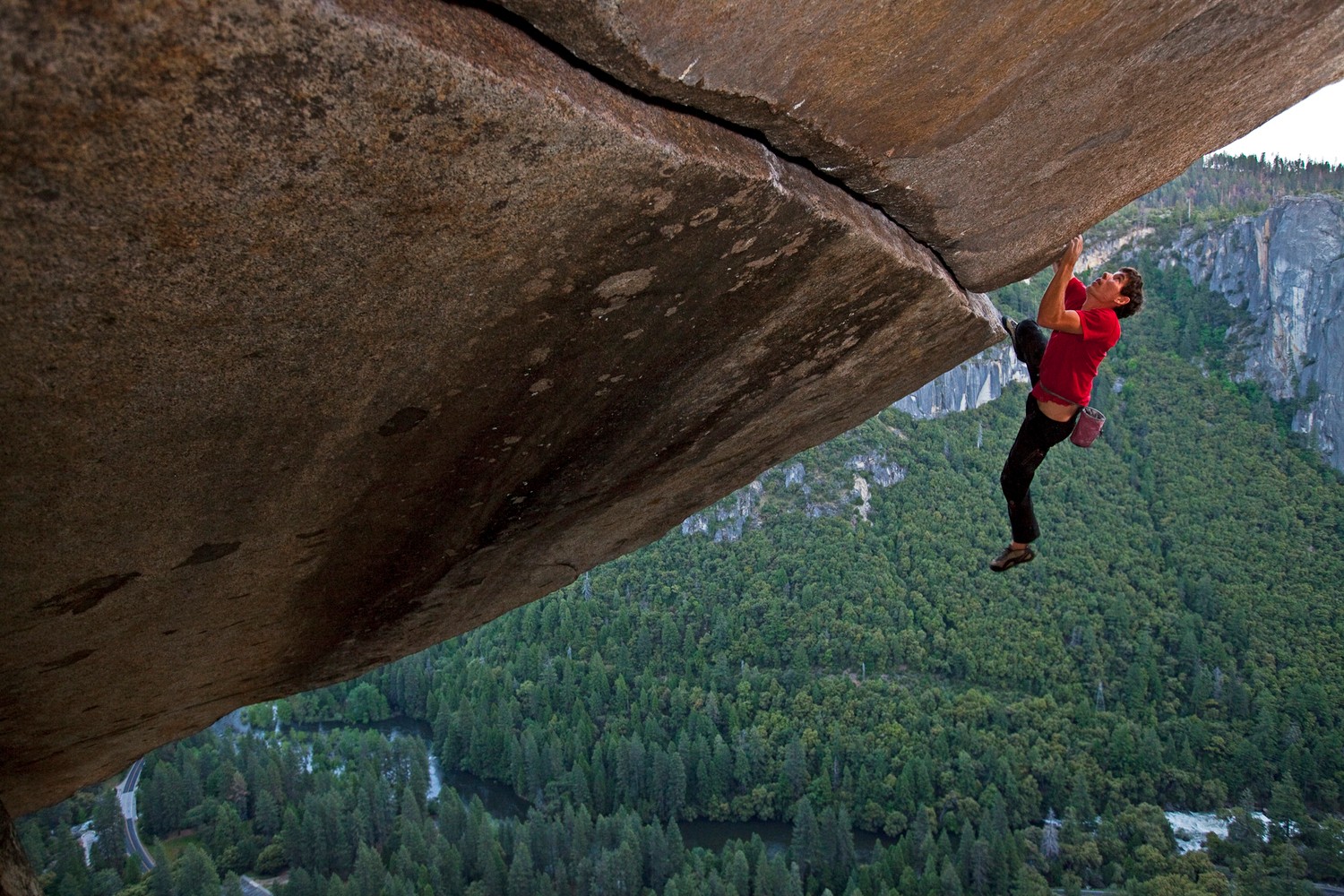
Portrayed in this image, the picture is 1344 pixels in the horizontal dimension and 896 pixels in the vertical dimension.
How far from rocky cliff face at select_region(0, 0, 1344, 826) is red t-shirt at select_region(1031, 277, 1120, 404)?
44 cm

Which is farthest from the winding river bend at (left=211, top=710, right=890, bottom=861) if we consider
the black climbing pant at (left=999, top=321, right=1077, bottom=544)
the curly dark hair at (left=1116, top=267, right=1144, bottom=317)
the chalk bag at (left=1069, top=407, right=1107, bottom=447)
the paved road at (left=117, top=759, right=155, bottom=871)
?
the curly dark hair at (left=1116, top=267, right=1144, bottom=317)

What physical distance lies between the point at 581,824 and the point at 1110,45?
38.3 meters

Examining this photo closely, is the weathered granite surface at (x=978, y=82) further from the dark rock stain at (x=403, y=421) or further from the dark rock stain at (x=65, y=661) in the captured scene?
the dark rock stain at (x=65, y=661)

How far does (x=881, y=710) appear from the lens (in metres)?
50.8

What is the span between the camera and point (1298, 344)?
80.0 m

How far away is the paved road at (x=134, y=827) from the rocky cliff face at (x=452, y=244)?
3477cm

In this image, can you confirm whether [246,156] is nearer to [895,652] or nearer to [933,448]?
[895,652]

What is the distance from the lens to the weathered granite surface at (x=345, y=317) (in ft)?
6.04

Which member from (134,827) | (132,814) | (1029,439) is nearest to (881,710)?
(134,827)

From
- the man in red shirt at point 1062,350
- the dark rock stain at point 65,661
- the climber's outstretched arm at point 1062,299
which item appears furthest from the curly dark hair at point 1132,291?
the dark rock stain at point 65,661

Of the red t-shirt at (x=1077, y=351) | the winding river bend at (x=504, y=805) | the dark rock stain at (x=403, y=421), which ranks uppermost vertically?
the red t-shirt at (x=1077, y=351)

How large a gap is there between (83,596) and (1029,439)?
4239 millimetres

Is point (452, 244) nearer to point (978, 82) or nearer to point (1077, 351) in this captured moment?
point (978, 82)

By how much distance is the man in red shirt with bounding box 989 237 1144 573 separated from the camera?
4.38 metres
